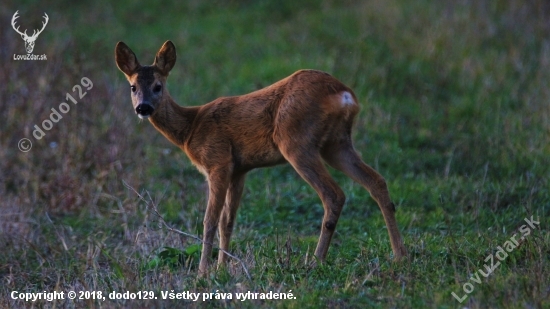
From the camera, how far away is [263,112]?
7477 millimetres

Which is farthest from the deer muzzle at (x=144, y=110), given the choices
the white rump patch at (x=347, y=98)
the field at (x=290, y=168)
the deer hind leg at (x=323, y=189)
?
the white rump patch at (x=347, y=98)

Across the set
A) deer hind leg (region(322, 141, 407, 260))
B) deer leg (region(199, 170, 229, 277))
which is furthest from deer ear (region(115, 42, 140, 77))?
deer hind leg (region(322, 141, 407, 260))

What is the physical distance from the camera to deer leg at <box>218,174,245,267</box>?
7.61 m

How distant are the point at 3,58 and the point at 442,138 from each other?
674 centimetres

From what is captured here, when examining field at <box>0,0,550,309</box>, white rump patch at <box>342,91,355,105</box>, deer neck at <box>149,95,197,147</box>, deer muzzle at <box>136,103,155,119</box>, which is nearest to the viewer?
field at <box>0,0,550,309</box>

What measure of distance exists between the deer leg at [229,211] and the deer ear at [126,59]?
1.39 m

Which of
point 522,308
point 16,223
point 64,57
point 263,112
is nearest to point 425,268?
point 522,308

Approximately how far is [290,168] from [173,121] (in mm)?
2877

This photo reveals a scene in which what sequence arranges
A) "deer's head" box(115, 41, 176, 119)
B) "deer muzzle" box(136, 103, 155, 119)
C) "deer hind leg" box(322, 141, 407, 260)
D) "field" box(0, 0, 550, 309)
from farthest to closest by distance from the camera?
"deer's head" box(115, 41, 176, 119) < "deer muzzle" box(136, 103, 155, 119) < "deer hind leg" box(322, 141, 407, 260) < "field" box(0, 0, 550, 309)

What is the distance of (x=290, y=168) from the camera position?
A: 10.5m

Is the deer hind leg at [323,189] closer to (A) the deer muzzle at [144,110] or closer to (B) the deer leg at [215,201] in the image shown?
(B) the deer leg at [215,201]

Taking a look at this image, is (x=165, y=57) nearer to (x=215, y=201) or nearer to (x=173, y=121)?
(x=173, y=121)

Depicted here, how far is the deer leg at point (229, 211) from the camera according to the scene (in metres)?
7.61

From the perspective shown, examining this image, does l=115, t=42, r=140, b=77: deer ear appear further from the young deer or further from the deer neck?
the deer neck
